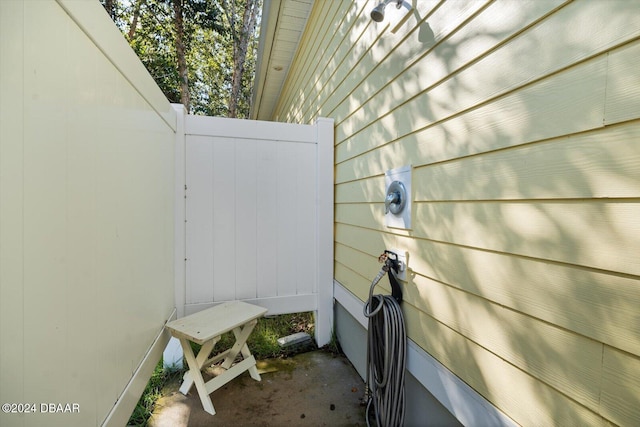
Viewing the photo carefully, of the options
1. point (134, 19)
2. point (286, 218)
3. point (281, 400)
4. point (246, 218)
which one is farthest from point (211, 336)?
point (134, 19)

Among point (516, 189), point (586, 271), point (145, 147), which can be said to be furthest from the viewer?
point (145, 147)

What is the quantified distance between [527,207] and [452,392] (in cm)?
90

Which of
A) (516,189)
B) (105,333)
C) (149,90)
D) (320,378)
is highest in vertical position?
(149,90)

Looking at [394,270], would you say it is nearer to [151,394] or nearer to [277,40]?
[151,394]

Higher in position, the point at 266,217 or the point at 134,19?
the point at 134,19

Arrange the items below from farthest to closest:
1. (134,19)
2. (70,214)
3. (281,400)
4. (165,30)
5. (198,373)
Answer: (134,19), (165,30), (281,400), (198,373), (70,214)

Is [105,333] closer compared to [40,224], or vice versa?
[40,224]

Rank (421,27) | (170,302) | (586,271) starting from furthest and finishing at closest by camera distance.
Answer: (170,302) < (421,27) < (586,271)

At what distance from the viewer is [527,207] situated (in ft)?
3.17

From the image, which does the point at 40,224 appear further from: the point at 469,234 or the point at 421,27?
the point at 421,27

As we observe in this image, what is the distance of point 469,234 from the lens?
3.95 feet

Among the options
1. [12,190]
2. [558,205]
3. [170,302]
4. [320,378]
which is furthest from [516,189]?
[170,302]

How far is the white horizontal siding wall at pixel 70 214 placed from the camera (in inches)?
27.8

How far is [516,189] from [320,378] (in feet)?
7.07
